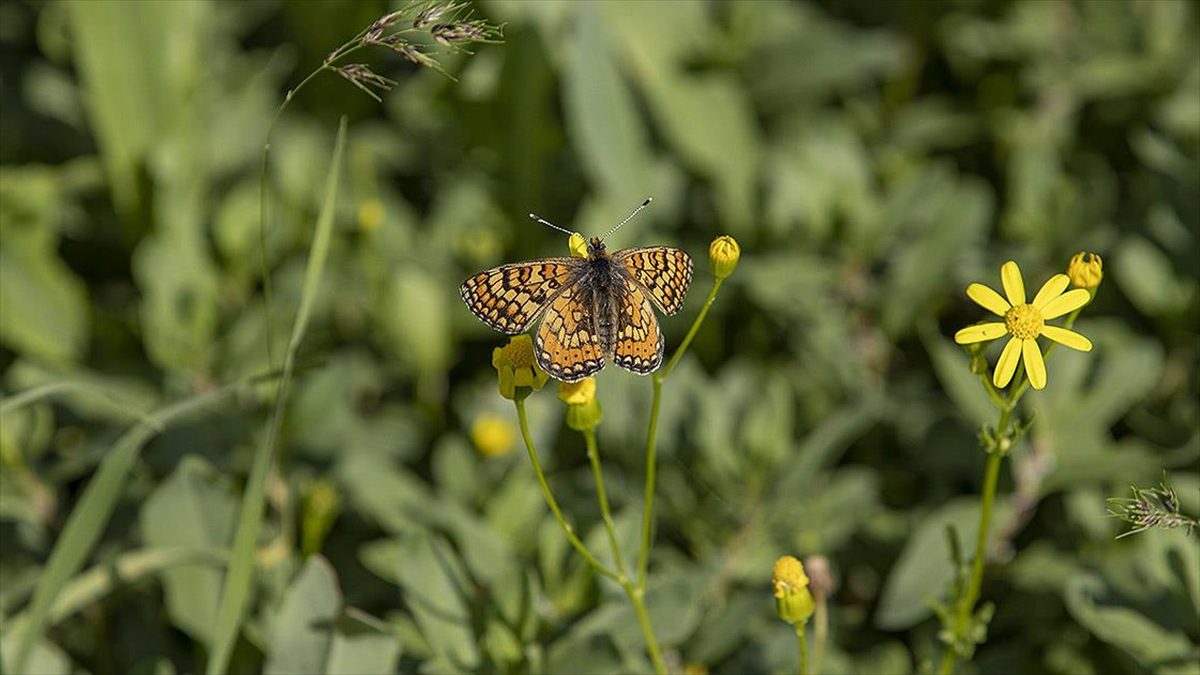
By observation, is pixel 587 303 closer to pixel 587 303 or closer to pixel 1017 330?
pixel 587 303

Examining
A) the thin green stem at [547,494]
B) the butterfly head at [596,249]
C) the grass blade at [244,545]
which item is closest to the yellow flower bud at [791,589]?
the thin green stem at [547,494]

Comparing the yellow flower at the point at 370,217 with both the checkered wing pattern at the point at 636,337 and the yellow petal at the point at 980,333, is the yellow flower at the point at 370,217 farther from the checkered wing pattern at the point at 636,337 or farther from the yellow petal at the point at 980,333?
the yellow petal at the point at 980,333

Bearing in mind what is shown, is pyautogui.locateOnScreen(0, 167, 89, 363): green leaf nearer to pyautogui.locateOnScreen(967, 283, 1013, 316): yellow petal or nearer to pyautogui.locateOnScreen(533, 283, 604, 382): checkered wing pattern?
pyautogui.locateOnScreen(533, 283, 604, 382): checkered wing pattern

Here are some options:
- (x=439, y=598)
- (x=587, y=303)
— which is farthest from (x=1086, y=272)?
(x=439, y=598)

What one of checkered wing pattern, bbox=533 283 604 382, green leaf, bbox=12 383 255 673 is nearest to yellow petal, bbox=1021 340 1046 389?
checkered wing pattern, bbox=533 283 604 382

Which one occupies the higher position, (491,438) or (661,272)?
(661,272)
